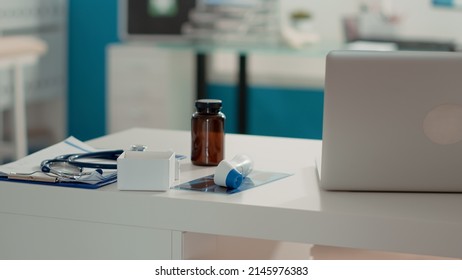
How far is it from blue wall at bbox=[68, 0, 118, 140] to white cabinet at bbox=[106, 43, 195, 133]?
51 centimetres

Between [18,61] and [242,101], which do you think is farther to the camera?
[242,101]

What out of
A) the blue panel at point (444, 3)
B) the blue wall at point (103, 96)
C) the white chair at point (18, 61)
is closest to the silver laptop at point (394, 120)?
the white chair at point (18, 61)

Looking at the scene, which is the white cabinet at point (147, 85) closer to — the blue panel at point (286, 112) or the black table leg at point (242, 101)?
the black table leg at point (242, 101)

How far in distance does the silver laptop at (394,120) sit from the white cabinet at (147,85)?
3.58m

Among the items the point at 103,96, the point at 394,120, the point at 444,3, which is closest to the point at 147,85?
the point at 103,96

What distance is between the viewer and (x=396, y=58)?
1.74 m

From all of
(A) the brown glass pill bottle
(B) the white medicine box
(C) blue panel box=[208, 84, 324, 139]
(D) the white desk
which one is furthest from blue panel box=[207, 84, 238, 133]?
(B) the white medicine box

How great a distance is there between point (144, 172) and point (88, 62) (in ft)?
14.1

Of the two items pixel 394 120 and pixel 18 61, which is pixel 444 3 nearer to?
pixel 18 61

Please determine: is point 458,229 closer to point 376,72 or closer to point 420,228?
point 420,228

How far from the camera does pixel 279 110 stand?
223 inches

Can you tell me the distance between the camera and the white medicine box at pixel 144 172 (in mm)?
1765
